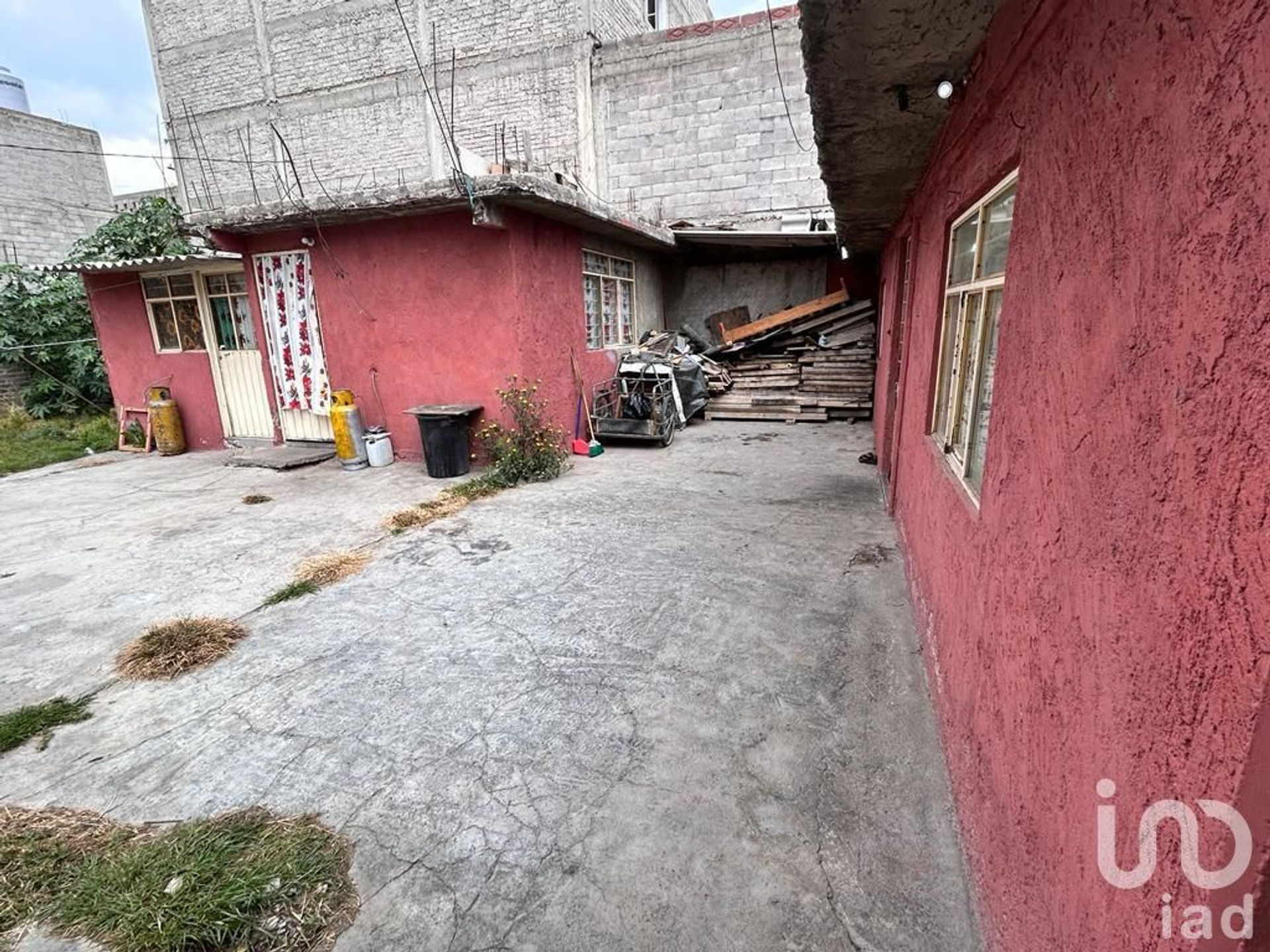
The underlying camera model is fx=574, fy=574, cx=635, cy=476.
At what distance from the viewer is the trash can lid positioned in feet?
22.2

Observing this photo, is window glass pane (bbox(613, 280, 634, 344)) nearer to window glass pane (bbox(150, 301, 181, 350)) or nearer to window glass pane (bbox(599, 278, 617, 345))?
window glass pane (bbox(599, 278, 617, 345))

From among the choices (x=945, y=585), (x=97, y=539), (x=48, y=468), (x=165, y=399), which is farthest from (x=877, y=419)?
(x=48, y=468)

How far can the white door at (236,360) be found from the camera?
8547mm

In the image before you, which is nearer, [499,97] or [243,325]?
[243,325]

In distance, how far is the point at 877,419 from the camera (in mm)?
7402

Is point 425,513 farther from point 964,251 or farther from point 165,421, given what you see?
point 165,421

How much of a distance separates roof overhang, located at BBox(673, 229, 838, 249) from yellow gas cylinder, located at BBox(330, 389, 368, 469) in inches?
241

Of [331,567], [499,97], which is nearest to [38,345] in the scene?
[499,97]

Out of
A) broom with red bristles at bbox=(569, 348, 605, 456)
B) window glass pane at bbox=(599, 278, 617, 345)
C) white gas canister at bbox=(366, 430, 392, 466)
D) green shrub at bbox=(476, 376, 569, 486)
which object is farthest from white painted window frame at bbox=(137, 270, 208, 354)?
window glass pane at bbox=(599, 278, 617, 345)

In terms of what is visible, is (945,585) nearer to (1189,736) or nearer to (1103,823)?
(1103,823)

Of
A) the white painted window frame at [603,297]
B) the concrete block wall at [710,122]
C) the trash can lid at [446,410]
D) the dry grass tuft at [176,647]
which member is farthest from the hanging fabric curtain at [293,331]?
the concrete block wall at [710,122]

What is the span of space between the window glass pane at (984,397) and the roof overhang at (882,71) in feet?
3.13

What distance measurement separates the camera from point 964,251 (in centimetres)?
306

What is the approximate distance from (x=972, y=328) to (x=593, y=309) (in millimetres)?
6783
